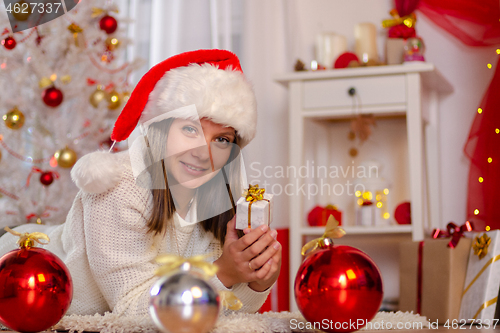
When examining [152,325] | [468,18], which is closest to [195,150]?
[152,325]

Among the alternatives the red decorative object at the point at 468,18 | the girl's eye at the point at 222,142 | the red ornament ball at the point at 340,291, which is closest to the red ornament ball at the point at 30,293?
the red ornament ball at the point at 340,291

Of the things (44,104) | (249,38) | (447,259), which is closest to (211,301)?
(447,259)

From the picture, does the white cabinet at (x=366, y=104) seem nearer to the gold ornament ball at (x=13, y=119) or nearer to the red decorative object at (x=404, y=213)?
the red decorative object at (x=404, y=213)

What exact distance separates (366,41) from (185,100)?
112 centimetres

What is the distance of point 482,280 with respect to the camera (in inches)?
46.8

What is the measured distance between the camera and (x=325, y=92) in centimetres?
169

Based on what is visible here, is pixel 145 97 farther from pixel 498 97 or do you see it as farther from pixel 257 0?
pixel 257 0

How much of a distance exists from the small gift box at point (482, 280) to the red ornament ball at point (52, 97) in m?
1.44

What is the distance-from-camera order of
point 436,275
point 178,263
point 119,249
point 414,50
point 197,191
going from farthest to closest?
point 414,50
point 436,275
point 197,191
point 119,249
point 178,263

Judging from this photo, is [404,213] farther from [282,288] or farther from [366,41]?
[366,41]

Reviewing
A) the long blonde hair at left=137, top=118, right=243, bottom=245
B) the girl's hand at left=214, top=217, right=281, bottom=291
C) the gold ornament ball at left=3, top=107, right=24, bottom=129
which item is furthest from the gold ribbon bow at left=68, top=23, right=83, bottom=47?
the girl's hand at left=214, top=217, right=281, bottom=291

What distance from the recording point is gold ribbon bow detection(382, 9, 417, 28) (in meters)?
1.85

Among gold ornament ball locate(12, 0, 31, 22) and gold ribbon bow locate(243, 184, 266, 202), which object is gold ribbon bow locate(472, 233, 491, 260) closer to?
gold ribbon bow locate(243, 184, 266, 202)

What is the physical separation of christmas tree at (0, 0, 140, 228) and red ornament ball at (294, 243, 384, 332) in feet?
4.43
